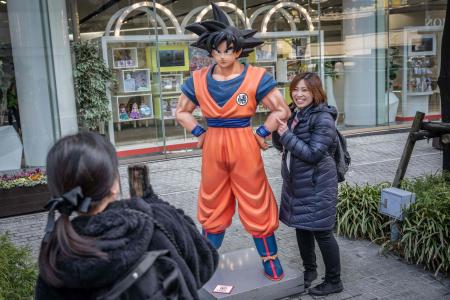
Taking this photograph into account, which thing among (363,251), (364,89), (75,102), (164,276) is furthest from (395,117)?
(164,276)

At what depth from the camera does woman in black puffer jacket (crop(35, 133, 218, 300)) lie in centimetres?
166

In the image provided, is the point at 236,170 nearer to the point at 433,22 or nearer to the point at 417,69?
the point at 417,69

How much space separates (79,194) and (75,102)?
8506mm

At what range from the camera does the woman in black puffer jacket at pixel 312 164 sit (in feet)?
13.2

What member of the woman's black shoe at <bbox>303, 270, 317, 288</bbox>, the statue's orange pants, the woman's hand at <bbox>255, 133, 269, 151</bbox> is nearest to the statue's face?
the statue's orange pants

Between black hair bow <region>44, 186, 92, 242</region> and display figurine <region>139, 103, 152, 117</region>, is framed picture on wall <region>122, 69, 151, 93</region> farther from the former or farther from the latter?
black hair bow <region>44, 186, 92, 242</region>

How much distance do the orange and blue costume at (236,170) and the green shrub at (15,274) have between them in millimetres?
1368

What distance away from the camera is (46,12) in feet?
30.3

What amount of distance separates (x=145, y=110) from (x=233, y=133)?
22.9ft

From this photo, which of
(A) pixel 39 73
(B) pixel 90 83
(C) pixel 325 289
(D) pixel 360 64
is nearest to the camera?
(C) pixel 325 289

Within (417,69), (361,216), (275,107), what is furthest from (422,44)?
(275,107)

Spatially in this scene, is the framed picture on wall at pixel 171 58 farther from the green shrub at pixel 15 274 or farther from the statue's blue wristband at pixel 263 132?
the green shrub at pixel 15 274

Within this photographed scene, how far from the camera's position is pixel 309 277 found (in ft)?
14.7

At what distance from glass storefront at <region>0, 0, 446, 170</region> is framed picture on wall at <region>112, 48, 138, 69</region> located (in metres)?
0.02
